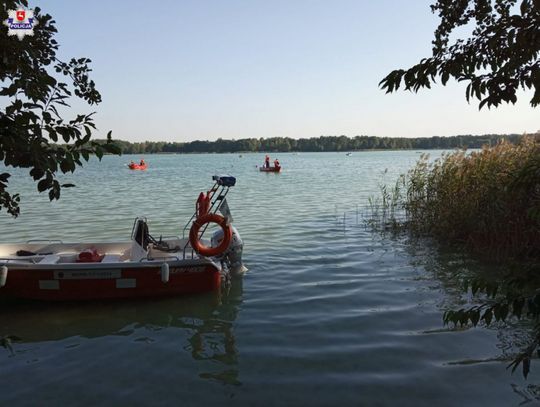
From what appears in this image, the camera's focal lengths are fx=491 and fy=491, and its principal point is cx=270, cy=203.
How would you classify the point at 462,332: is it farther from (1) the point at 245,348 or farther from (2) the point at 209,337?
(2) the point at 209,337

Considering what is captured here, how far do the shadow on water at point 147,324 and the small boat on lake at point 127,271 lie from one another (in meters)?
0.21

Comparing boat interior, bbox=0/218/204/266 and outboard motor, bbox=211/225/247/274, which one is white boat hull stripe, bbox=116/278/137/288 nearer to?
boat interior, bbox=0/218/204/266

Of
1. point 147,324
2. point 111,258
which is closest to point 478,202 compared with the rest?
point 147,324

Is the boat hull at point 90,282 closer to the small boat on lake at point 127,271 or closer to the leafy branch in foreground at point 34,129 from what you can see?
the small boat on lake at point 127,271

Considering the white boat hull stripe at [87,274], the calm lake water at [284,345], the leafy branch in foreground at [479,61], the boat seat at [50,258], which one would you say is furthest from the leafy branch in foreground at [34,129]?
the boat seat at [50,258]

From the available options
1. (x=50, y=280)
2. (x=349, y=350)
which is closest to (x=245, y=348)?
(x=349, y=350)

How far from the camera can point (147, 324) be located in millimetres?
7754

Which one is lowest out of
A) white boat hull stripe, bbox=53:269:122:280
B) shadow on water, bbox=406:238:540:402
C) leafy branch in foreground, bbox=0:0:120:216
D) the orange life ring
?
shadow on water, bbox=406:238:540:402

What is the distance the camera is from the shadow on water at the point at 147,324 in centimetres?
668

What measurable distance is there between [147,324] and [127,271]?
1.17 metres

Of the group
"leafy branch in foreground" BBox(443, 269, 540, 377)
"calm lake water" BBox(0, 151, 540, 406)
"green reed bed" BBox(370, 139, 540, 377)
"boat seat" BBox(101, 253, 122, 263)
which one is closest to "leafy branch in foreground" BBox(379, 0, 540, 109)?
"leafy branch in foreground" BBox(443, 269, 540, 377)

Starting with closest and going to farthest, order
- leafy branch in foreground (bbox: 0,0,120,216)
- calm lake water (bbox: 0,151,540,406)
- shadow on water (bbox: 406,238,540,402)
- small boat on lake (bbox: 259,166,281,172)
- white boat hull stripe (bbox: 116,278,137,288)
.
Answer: leafy branch in foreground (bbox: 0,0,120,216) < shadow on water (bbox: 406,238,540,402) < calm lake water (bbox: 0,151,540,406) < white boat hull stripe (bbox: 116,278,137,288) < small boat on lake (bbox: 259,166,281,172)

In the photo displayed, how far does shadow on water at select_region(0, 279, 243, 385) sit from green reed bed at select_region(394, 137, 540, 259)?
565 cm

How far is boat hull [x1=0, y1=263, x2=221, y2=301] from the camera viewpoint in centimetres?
833
